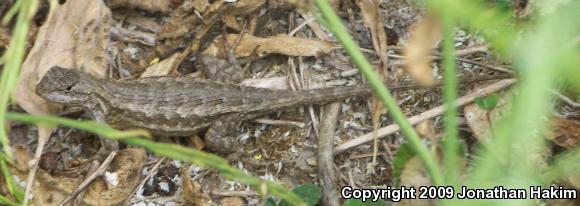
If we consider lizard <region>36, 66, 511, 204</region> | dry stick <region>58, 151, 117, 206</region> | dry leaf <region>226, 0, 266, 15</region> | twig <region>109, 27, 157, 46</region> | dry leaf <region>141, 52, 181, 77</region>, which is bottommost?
dry stick <region>58, 151, 117, 206</region>

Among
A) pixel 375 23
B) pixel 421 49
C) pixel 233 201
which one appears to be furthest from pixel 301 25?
pixel 421 49

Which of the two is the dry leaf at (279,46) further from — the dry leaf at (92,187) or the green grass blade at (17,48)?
the green grass blade at (17,48)

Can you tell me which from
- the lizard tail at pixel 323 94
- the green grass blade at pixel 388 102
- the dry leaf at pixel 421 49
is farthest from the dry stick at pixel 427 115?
the dry leaf at pixel 421 49

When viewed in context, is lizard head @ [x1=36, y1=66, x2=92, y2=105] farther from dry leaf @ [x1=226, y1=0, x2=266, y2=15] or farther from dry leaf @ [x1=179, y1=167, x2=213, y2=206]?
dry leaf @ [x1=226, y1=0, x2=266, y2=15]

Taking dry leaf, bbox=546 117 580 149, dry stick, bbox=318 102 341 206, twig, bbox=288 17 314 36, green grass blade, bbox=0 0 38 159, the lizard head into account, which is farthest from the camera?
twig, bbox=288 17 314 36

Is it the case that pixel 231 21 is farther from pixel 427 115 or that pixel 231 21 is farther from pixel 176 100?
pixel 427 115

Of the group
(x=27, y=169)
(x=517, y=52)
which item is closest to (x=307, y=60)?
(x=27, y=169)

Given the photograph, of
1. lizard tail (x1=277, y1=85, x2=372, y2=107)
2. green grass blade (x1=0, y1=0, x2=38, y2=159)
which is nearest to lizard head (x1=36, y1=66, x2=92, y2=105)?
lizard tail (x1=277, y1=85, x2=372, y2=107)
